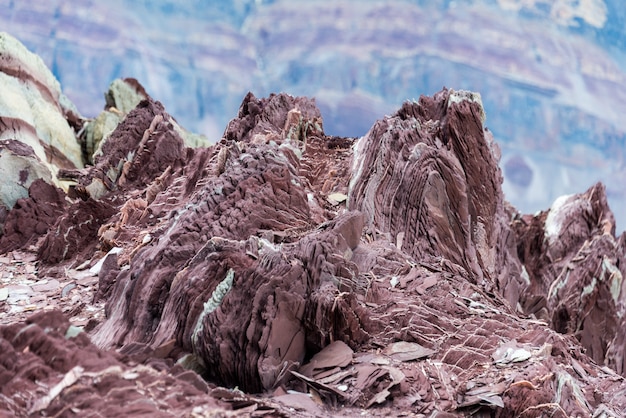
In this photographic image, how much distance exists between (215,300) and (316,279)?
0.80 m

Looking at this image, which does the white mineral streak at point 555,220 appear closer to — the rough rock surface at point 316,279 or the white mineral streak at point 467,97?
the rough rock surface at point 316,279

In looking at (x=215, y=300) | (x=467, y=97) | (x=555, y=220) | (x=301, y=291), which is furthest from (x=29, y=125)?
(x=555, y=220)

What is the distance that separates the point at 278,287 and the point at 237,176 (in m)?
2.22

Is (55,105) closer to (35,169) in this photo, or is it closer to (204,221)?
(35,169)

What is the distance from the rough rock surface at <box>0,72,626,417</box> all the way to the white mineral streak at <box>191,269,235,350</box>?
2 cm

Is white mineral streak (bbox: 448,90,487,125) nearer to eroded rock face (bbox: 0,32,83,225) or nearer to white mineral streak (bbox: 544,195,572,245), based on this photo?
eroded rock face (bbox: 0,32,83,225)

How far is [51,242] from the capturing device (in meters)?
8.12

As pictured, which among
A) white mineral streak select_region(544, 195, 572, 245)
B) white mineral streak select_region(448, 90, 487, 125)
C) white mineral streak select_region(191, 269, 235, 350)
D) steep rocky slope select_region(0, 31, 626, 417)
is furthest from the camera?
white mineral streak select_region(544, 195, 572, 245)

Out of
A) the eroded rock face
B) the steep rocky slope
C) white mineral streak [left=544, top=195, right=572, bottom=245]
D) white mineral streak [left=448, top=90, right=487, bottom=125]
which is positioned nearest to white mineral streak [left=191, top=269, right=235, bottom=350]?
the steep rocky slope

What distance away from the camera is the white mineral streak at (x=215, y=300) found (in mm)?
4461

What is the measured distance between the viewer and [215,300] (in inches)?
184

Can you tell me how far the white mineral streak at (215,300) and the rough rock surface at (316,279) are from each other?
2 cm

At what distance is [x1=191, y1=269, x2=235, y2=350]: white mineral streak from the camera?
4.46 m

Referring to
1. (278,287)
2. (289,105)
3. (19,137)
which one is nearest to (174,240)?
(278,287)
